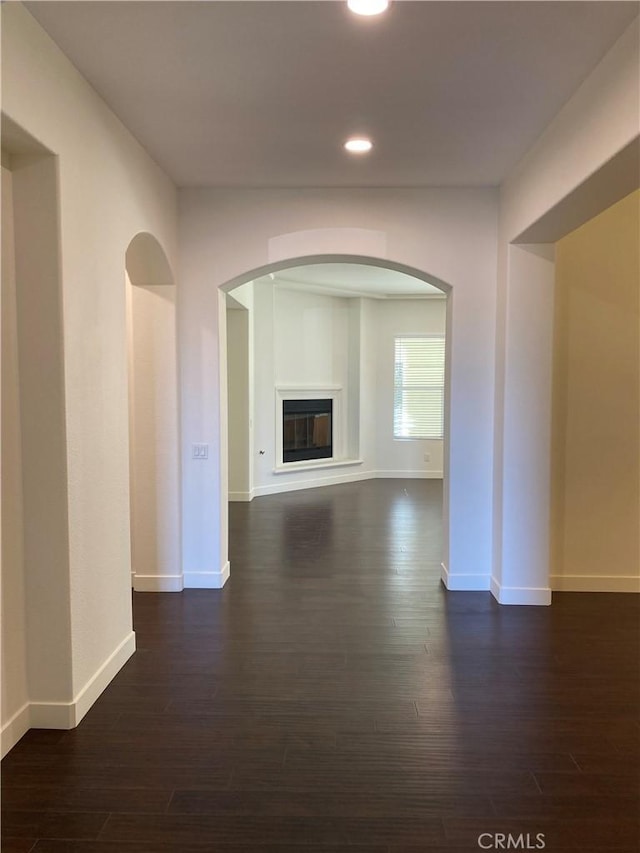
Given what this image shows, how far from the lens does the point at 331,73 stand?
2.58 meters

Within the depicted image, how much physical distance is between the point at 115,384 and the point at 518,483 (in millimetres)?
2723

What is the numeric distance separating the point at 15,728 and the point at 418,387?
811 centimetres

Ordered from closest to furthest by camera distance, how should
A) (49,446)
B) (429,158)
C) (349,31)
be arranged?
(349,31) → (49,446) → (429,158)

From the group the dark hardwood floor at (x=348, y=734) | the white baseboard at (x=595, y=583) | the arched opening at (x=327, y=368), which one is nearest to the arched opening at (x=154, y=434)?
the dark hardwood floor at (x=348, y=734)

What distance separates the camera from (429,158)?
11.7 feet

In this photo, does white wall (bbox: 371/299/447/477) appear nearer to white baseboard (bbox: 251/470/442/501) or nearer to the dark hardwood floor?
white baseboard (bbox: 251/470/442/501)

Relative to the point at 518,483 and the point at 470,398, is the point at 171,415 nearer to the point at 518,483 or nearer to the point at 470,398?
the point at 470,398

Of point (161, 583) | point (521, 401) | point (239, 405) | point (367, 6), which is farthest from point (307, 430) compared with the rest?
point (367, 6)

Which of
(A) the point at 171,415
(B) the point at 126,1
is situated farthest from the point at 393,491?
(B) the point at 126,1

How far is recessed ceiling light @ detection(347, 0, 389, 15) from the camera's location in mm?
2084

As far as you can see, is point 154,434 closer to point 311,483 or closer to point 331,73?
point 331,73

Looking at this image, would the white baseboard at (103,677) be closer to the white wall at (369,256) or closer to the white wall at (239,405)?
the white wall at (369,256)

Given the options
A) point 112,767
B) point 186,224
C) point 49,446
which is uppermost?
point 186,224

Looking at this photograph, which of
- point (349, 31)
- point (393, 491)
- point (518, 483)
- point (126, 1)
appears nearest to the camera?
point (126, 1)
